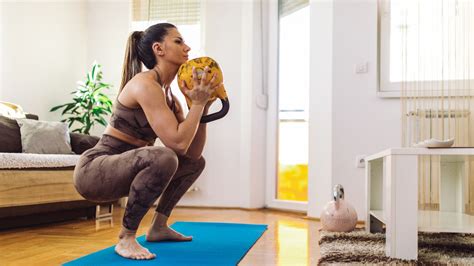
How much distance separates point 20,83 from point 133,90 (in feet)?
8.86

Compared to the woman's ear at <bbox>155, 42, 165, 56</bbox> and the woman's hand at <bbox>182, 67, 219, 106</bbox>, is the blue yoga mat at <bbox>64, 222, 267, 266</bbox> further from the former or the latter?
the woman's ear at <bbox>155, 42, 165, 56</bbox>

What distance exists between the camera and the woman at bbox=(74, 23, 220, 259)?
1779mm

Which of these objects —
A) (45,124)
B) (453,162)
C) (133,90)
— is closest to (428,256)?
(453,162)

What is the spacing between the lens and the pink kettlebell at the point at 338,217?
8.75 feet

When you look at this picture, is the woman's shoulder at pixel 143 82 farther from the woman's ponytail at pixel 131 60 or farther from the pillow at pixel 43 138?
the pillow at pixel 43 138

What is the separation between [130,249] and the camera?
183 cm

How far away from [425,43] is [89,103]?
2.74 metres

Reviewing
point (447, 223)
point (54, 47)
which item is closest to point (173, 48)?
point (447, 223)

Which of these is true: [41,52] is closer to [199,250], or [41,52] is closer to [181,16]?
[181,16]

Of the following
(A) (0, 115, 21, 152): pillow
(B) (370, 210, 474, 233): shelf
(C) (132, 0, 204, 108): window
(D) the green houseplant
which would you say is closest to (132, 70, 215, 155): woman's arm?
(B) (370, 210, 474, 233): shelf

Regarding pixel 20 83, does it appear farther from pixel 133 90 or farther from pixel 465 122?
pixel 465 122

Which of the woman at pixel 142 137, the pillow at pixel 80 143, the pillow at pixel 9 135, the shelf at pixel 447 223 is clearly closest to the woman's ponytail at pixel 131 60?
the woman at pixel 142 137

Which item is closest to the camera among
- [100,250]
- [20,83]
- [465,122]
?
[100,250]

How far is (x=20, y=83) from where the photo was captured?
416 centimetres
